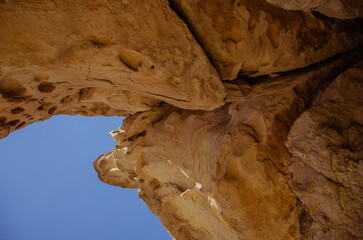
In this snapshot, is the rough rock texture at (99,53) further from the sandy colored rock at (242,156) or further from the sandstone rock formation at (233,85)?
the sandy colored rock at (242,156)

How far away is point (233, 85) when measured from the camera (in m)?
3.79

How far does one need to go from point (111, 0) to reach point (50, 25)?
72 centimetres

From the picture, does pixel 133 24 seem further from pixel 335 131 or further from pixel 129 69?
pixel 335 131

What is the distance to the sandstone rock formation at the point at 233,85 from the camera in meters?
2.29

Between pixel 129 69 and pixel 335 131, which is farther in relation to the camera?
pixel 129 69

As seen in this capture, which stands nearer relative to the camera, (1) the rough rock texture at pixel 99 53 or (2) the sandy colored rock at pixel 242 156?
(1) the rough rock texture at pixel 99 53

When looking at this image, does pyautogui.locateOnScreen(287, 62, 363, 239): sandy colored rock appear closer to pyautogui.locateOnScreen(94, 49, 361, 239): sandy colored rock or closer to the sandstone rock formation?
the sandstone rock formation

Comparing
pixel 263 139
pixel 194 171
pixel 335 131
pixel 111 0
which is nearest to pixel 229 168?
pixel 263 139

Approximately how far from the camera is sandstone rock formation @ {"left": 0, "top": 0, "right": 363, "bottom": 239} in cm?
229

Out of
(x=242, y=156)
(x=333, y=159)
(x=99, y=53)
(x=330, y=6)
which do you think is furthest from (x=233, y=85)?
(x=99, y=53)

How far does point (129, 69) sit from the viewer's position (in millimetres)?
2930

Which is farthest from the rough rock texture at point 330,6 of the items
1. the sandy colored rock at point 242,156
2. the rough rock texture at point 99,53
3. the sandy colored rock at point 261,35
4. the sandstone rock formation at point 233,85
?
the rough rock texture at point 99,53

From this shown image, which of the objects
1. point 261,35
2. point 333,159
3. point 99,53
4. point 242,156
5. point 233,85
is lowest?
point 333,159

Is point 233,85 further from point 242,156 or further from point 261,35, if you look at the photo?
point 242,156
